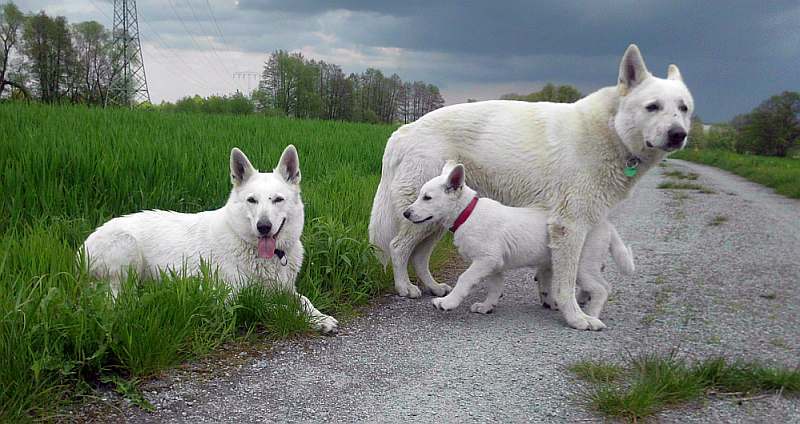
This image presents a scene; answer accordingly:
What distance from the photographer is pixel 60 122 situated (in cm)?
989

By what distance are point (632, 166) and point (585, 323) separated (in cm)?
136

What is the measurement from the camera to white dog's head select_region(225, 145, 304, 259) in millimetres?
4276

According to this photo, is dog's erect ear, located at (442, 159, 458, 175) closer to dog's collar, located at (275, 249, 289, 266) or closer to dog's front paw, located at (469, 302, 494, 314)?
dog's front paw, located at (469, 302, 494, 314)

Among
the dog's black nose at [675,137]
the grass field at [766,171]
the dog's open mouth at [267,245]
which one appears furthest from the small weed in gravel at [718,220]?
the dog's open mouth at [267,245]

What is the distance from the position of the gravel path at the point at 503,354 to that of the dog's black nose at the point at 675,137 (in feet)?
4.83

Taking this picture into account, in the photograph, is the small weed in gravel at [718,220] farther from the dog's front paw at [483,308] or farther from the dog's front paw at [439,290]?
the dog's front paw at [483,308]

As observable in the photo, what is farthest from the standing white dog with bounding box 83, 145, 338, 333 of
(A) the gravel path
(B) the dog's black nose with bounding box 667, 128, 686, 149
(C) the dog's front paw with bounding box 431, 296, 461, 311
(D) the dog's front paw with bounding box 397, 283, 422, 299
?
(B) the dog's black nose with bounding box 667, 128, 686, 149

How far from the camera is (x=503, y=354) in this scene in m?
4.04

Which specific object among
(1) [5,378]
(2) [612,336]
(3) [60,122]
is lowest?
(2) [612,336]

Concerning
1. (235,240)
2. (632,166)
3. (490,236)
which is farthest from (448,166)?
(235,240)

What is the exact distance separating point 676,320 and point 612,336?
0.79 m

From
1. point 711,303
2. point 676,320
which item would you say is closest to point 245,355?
point 676,320

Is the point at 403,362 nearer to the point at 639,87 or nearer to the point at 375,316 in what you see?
the point at 375,316

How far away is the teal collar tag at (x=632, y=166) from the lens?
4.86 metres
